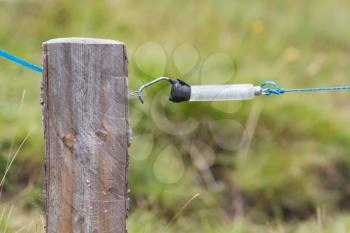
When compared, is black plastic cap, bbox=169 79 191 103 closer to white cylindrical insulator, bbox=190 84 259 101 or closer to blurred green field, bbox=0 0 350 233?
white cylindrical insulator, bbox=190 84 259 101

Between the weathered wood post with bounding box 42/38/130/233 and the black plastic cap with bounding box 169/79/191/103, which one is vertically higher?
the black plastic cap with bounding box 169/79/191/103

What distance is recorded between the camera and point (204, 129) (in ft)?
14.7

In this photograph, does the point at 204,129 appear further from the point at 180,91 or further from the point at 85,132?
the point at 85,132

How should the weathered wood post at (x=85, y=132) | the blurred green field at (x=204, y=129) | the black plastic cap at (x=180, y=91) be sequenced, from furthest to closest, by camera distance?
the blurred green field at (x=204, y=129)
the black plastic cap at (x=180, y=91)
the weathered wood post at (x=85, y=132)

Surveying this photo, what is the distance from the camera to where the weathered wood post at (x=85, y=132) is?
5.38 feet

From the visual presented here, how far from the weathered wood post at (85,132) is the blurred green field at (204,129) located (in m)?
1.33

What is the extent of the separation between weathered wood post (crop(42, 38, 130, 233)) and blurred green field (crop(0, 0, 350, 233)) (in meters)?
1.33

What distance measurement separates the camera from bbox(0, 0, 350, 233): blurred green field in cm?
377

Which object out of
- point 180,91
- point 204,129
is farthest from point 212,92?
point 204,129

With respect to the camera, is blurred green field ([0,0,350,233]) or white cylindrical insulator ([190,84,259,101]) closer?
white cylindrical insulator ([190,84,259,101])

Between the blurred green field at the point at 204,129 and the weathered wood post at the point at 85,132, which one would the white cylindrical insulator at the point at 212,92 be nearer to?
the weathered wood post at the point at 85,132

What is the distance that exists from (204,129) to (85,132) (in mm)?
2848

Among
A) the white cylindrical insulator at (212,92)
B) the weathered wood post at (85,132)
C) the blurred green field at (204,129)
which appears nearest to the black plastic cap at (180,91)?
the white cylindrical insulator at (212,92)

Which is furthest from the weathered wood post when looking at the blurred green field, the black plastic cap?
the blurred green field
